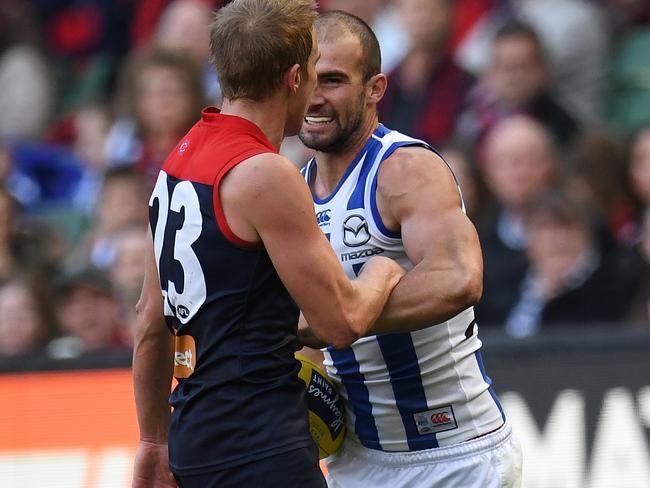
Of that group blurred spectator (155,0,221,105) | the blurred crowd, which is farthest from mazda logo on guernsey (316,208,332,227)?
blurred spectator (155,0,221,105)

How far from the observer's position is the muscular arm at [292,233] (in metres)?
3.15

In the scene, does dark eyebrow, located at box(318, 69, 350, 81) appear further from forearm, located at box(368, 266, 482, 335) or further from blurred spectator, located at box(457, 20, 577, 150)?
blurred spectator, located at box(457, 20, 577, 150)

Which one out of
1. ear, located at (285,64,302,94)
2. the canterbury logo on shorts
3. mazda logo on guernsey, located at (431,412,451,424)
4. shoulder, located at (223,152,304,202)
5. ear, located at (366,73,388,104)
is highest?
ear, located at (285,64,302,94)

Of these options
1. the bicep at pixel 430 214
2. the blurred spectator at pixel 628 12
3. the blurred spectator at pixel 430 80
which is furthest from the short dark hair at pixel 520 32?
the bicep at pixel 430 214

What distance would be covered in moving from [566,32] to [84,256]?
10.8 feet

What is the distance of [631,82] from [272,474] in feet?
16.5

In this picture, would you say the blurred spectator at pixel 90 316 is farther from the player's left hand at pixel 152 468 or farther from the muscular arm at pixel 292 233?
the muscular arm at pixel 292 233

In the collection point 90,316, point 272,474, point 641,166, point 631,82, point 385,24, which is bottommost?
point 90,316

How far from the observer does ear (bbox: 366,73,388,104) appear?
4.07 m

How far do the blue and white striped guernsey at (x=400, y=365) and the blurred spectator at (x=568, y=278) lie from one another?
7.55ft

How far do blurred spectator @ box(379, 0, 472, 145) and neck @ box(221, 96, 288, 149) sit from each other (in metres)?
4.31

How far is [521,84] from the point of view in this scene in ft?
24.0

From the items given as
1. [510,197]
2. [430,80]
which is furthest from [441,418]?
[430,80]

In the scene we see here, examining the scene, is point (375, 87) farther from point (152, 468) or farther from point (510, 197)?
point (510, 197)
